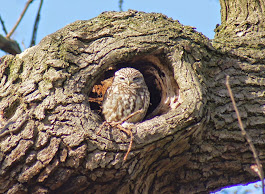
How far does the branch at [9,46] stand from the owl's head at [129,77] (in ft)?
4.47

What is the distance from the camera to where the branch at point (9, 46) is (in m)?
3.68

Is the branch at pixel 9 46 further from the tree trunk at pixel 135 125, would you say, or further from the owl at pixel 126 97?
the owl at pixel 126 97

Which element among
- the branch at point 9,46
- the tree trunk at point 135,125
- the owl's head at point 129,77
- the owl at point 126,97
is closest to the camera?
the tree trunk at point 135,125

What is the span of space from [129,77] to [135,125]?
1.17 meters

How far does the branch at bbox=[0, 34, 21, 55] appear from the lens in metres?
3.68

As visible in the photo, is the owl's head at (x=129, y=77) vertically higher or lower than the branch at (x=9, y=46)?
higher

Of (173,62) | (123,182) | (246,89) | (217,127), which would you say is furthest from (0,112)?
(246,89)

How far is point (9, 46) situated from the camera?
3.74 m

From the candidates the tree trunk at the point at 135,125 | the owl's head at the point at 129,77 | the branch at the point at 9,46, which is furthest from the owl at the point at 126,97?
the branch at the point at 9,46

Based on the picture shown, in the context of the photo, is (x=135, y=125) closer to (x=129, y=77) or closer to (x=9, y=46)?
(x=129, y=77)

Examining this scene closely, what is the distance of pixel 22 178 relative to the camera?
3.26 meters

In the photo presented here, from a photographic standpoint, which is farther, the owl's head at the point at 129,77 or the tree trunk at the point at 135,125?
the owl's head at the point at 129,77

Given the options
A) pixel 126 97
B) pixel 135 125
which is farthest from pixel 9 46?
pixel 126 97

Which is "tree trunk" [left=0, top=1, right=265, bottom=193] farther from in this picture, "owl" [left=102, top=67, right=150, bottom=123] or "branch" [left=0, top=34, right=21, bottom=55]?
"owl" [left=102, top=67, right=150, bottom=123]
